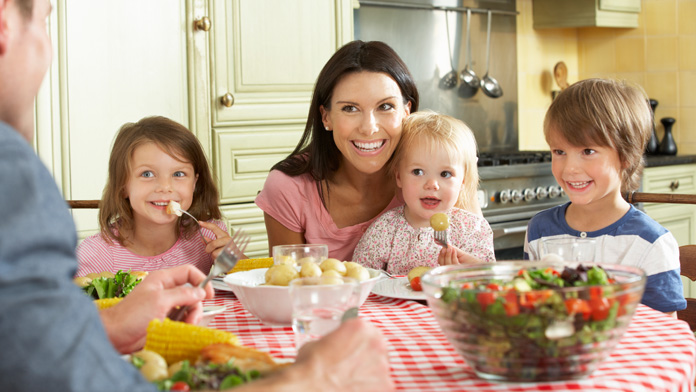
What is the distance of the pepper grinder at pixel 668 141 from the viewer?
410 centimetres

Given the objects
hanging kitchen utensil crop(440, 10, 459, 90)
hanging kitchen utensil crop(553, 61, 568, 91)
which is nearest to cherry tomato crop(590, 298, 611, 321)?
hanging kitchen utensil crop(440, 10, 459, 90)

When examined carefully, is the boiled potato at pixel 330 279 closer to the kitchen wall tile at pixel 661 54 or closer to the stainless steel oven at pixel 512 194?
the stainless steel oven at pixel 512 194

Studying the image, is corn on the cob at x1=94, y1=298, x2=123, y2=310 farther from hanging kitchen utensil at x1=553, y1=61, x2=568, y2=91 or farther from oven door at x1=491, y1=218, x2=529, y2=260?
hanging kitchen utensil at x1=553, y1=61, x2=568, y2=91

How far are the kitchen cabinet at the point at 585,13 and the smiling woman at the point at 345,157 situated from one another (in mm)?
2329

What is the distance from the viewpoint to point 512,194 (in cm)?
328

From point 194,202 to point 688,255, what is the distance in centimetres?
137

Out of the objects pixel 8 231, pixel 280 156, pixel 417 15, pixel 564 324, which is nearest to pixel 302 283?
pixel 564 324

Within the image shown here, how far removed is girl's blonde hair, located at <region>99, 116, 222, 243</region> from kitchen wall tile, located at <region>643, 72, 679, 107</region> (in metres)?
3.08

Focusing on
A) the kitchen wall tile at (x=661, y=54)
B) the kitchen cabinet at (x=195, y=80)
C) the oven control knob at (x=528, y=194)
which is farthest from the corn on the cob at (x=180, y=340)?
the kitchen wall tile at (x=661, y=54)

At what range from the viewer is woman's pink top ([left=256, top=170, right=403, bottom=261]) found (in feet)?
7.08

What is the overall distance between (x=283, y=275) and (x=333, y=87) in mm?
1017

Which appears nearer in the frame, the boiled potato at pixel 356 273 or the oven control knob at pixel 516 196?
the boiled potato at pixel 356 273

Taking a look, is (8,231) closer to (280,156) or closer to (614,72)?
(280,156)

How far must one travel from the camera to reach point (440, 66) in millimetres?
3928
